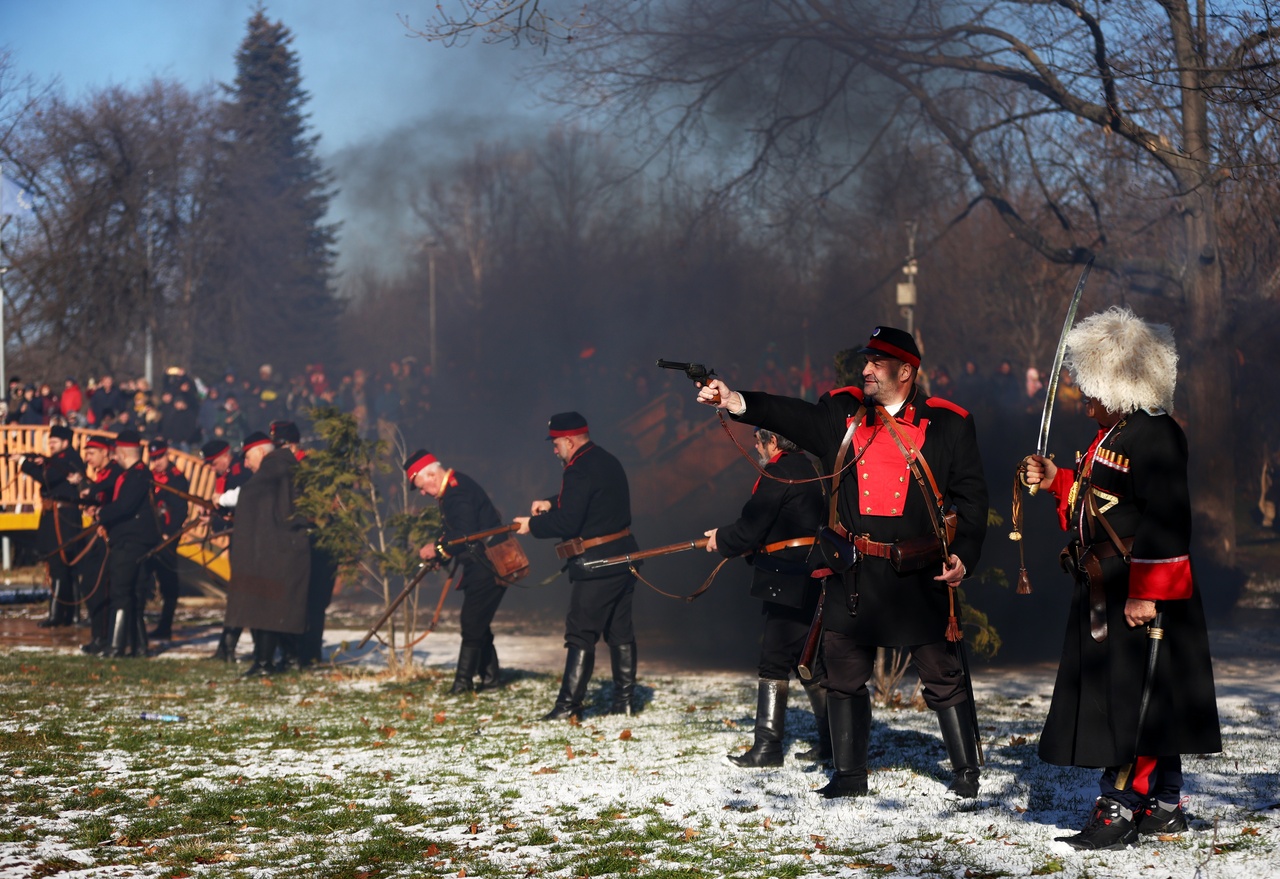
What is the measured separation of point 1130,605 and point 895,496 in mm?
1083

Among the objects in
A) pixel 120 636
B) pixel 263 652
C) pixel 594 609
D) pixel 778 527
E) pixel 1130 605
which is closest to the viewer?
pixel 1130 605

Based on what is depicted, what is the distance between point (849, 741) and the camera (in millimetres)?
6000

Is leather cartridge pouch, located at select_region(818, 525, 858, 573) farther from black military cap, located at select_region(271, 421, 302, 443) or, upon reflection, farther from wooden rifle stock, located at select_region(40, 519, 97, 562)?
wooden rifle stock, located at select_region(40, 519, 97, 562)

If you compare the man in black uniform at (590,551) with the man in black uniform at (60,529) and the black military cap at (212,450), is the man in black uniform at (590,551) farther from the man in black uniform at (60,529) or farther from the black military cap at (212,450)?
the man in black uniform at (60,529)

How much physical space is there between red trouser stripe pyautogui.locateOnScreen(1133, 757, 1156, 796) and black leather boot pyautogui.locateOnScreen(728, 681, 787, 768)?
228 cm

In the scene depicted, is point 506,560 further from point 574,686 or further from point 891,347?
point 891,347

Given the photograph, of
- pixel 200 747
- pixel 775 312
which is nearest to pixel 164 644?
pixel 200 747

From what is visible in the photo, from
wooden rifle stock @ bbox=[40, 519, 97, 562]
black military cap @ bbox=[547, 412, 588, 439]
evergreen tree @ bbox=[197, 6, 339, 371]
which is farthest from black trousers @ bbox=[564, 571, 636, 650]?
evergreen tree @ bbox=[197, 6, 339, 371]

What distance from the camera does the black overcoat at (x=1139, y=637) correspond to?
4957 millimetres

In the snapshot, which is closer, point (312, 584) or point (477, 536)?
point (477, 536)

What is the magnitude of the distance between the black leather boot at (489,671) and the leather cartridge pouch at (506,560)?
1.95 ft

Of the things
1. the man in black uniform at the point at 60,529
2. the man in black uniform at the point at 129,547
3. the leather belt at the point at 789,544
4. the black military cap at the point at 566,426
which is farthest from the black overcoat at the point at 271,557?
the leather belt at the point at 789,544

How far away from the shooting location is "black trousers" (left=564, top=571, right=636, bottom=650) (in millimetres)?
8906

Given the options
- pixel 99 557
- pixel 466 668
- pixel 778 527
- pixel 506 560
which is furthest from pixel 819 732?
pixel 99 557
